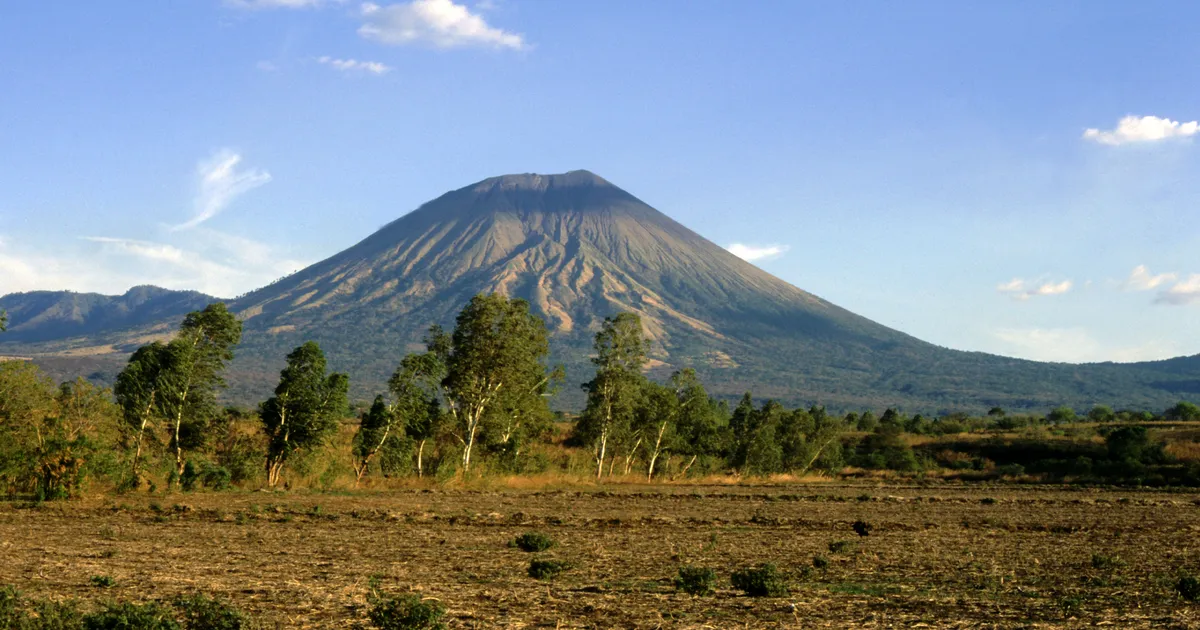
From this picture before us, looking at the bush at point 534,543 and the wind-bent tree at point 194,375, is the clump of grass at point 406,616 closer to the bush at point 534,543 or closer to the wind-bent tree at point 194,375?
the bush at point 534,543

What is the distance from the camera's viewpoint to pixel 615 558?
18.4 m

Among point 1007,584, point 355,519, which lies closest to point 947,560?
point 1007,584

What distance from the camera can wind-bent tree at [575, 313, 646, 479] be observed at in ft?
161

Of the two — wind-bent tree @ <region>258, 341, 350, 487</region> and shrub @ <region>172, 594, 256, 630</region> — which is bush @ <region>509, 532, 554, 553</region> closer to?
shrub @ <region>172, 594, 256, 630</region>

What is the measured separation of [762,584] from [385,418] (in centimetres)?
2879

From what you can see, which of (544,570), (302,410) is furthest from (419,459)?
(544,570)

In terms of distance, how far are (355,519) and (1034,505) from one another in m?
24.5

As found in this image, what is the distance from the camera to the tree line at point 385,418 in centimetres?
2959

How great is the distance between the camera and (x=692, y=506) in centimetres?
3362

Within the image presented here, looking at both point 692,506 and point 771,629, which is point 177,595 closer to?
point 771,629

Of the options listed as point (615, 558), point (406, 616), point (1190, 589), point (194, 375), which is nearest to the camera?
point (406, 616)

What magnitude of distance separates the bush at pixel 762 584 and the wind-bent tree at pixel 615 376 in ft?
114

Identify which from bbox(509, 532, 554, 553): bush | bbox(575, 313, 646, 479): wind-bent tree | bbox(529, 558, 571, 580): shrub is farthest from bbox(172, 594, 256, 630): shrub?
bbox(575, 313, 646, 479): wind-bent tree

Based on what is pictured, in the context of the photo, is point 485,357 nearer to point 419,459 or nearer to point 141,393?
point 419,459
